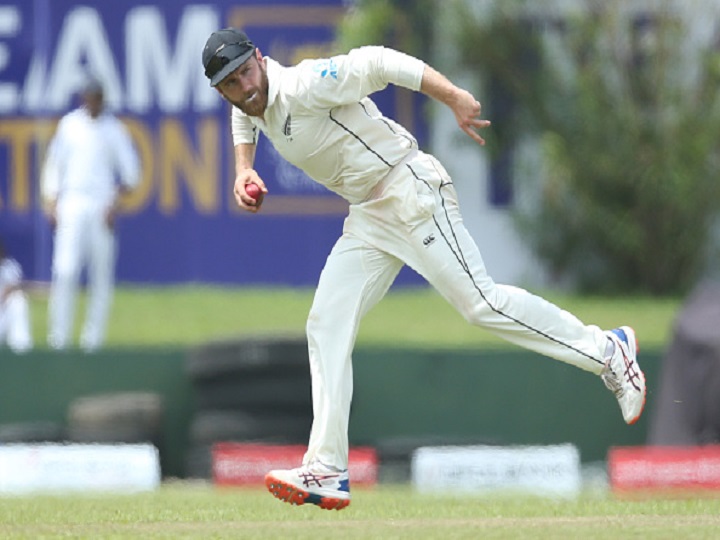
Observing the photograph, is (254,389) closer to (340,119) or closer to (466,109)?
(340,119)

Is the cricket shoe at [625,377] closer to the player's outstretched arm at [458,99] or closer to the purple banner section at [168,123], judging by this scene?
the player's outstretched arm at [458,99]

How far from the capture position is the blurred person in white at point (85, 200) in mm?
12195

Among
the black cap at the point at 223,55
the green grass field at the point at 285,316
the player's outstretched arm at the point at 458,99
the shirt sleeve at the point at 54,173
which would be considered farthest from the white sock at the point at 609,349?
the shirt sleeve at the point at 54,173

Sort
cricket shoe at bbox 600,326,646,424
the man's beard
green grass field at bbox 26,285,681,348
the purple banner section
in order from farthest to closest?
the purple banner section < green grass field at bbox 26,285,681,348 < cricket shoe at bbox 600,326,646,424 < the man's beard

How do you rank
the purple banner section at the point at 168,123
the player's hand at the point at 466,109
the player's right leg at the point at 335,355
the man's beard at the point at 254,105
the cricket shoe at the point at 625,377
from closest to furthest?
the player's hand at the point at 466,109
the man's beard at the point at 254,105
the player's right leg at the point at 335,355
the cricket shoe at the point at 625,377
the purple banner section at the point at 168,123

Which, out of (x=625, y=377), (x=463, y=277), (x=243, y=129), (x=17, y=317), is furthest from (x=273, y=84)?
(x=17, y=317)

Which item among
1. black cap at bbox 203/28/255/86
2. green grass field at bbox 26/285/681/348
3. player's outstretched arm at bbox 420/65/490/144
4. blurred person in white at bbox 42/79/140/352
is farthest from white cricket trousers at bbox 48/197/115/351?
player's outstretched arm at bbox 420/65/490/144

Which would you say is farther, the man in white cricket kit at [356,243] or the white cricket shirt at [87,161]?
the white cricket shirt at [87,161]

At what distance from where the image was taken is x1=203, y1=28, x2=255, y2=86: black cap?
6.43 metres

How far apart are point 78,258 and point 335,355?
19.3 feet

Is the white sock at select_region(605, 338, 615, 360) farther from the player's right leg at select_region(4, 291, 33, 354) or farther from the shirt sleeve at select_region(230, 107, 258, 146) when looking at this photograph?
the player's right leg at select_region(4, 291, 33, 354)

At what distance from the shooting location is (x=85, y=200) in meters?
12.2

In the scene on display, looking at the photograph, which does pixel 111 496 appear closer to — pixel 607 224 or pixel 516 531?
pixel 516 531

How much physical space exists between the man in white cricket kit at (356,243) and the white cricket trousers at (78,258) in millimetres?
5641
